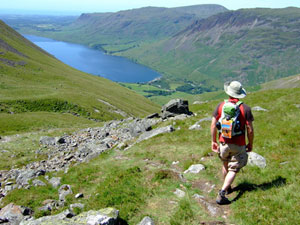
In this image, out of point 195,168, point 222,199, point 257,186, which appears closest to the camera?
point 222,199

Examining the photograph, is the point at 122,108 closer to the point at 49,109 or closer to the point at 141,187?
the point at 49,109

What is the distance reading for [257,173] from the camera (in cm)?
1130

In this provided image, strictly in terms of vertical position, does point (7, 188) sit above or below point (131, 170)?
below

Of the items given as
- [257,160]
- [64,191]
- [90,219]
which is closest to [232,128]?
[257,160]

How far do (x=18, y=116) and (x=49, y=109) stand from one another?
439 inches

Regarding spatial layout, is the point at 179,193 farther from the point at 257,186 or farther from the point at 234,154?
the point at 257,186

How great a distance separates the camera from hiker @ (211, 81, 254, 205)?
930cm

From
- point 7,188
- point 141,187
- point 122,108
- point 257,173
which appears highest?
point 257,173

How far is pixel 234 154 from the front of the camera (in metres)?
9.99

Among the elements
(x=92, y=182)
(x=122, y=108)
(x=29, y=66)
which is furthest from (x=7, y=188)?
(x=29, y=66)

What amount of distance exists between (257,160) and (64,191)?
10.9 meters

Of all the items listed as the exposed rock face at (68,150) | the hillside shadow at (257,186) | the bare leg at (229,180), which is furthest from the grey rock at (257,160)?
the exposed rock face at (68,150)

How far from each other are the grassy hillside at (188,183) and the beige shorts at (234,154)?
1182 mm

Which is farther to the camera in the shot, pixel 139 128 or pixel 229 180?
pixel 139 128
